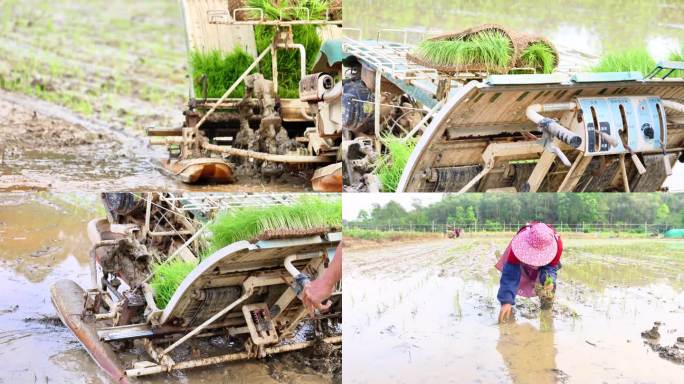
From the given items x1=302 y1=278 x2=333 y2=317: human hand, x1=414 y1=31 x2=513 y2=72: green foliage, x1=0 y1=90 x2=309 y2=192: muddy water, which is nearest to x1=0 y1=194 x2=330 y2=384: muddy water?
x1=0 y1=90 x2=309 y2=192: muddy water

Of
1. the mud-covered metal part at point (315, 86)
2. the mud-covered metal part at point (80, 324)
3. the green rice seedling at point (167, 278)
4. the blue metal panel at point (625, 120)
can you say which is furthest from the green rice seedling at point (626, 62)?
the mud-covered metal part at point (80, 324)

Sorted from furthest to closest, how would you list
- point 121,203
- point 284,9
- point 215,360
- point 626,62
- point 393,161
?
point 215,360, point 121,203, point 626,62, point 393,161, point 284,9

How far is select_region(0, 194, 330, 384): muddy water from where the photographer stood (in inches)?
161

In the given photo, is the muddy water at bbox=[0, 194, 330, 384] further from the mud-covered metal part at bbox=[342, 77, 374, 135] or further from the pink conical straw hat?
the mud-covered metal part at bbox=[342, 77, 374, 135]

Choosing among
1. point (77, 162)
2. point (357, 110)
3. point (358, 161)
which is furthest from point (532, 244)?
point (77, 162)

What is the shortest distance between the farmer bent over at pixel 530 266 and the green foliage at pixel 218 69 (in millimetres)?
1358

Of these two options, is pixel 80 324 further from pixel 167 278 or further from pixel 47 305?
pixel 167 278

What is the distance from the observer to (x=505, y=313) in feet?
13.7

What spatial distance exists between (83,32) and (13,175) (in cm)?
235

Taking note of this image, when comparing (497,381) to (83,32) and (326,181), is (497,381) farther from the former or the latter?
(83,32)

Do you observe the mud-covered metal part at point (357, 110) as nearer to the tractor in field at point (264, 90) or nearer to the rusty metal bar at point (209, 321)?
the tractor in field at point (264, 90)

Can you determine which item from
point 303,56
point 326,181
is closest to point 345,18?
point 303,56

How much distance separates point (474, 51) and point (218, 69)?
90cm

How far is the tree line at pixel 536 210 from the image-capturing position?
149 inches
